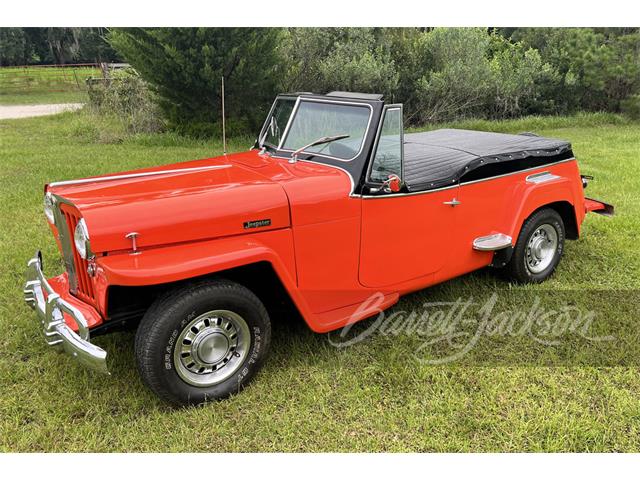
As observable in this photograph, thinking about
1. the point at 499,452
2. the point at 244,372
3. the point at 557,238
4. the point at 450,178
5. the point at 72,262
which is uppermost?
the point at 450,178

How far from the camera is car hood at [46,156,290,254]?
9.60 ft

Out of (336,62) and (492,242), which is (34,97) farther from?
(492,242)

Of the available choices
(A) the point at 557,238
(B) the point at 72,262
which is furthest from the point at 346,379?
(A) the point at 557,238

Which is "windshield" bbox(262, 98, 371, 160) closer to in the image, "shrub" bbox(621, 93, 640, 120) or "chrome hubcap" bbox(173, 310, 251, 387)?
"chrome hubcap" bbox(173, 310, 251, 387)

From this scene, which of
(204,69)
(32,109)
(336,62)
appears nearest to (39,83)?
(32,109)

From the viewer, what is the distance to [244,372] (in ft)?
11.1

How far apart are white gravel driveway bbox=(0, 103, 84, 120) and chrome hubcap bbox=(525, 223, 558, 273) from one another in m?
14.4

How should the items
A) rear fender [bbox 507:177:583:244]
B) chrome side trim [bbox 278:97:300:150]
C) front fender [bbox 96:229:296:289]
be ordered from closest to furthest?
front fender [bbox 96:229:296:289] → chrome side trim [bbox 278:97:300:150] → rear fender [bbox 507:177:583:244]

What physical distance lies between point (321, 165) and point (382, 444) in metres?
1.95

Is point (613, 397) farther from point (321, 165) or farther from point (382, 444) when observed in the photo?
point (321, 165)

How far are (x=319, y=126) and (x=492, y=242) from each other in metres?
1.77

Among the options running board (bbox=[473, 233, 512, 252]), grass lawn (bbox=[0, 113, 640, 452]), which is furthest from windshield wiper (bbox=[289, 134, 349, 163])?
running board (bbox=[473, 233, 512, 252])

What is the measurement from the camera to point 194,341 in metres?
3.14

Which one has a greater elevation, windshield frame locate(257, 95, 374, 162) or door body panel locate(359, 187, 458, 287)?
windshield frame locate(257, 95, 374, 162)
